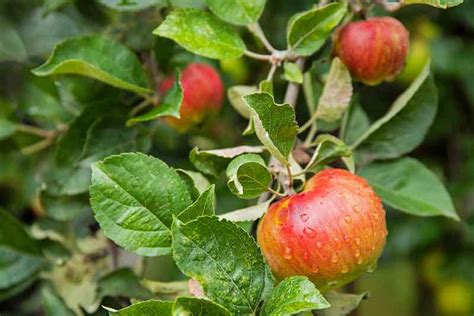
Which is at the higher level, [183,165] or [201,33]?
[201,33]

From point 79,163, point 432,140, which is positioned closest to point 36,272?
point 79,163

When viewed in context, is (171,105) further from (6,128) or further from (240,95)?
(6,128)

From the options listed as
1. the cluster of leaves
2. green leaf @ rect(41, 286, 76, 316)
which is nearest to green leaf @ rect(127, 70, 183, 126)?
the cluster of leaves

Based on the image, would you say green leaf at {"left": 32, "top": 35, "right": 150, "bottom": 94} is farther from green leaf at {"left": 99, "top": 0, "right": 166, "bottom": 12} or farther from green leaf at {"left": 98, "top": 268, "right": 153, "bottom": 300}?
green leaf at {"left": 98, "top": 268, "right": 153, "bottom": 300}

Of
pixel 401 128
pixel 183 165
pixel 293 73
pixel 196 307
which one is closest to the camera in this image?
pixel 196 307

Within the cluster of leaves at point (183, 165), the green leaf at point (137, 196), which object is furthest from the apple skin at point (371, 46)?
the green leaf at point (137, 196)

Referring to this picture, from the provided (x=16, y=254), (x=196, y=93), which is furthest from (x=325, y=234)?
(x=16, y=254)
